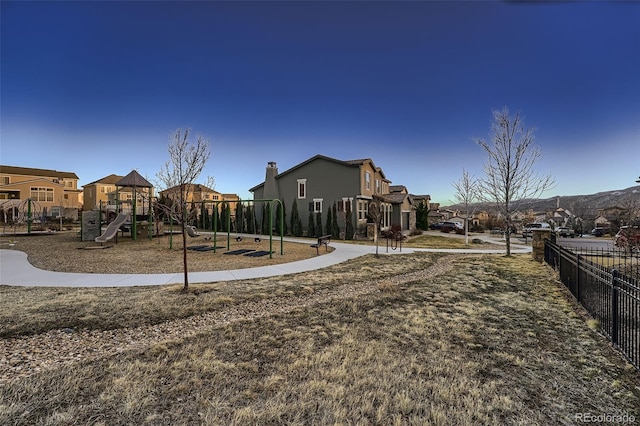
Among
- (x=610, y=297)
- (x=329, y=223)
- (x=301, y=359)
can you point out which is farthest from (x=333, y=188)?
(x=301, y=359)

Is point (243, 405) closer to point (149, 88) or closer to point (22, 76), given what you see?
point (149, 88)

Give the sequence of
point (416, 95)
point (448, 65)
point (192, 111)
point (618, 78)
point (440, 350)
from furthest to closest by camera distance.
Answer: point (416, 95), point (192, 111), point (448, 65), point (618, 78), point (440, 350)

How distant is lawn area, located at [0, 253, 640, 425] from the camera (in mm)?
2949

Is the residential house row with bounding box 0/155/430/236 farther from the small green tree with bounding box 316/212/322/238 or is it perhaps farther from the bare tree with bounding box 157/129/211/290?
the bare tree with bounding box 157/129/211/290

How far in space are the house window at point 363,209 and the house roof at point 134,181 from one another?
16446mm

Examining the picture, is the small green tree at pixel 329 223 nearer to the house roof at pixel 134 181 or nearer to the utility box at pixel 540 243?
the house roof at pixel 134 181

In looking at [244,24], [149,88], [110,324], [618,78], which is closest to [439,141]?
[618,78]

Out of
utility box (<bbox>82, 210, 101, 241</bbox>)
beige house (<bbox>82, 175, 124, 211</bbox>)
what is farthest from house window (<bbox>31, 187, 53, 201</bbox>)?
utility box (<bbox>82, 210, 101, 241</bbox>)

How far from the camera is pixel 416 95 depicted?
69.4 ft

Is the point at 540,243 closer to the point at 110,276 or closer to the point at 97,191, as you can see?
the point at 110,276

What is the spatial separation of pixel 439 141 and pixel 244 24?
2004cm

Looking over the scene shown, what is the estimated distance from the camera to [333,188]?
1001 inches

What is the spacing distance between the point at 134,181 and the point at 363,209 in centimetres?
1821

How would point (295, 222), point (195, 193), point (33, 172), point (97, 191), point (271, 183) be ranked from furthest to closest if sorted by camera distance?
point (33, 172), point (97, 191), point (271, 183), point (295, 222), point (195, 193)
